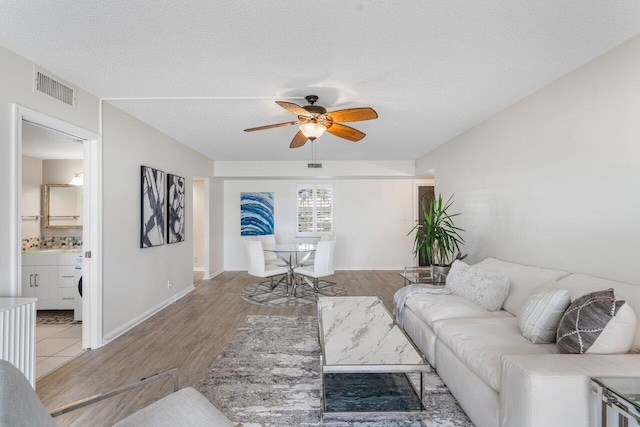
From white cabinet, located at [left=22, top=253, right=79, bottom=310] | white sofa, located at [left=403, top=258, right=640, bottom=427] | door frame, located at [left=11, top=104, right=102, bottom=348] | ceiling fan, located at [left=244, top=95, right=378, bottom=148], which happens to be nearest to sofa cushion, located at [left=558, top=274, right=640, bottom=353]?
white sofa, located at [left=403, top=258, right=640, bottom=427]

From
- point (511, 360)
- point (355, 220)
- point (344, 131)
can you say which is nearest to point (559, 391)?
point (511, 360)

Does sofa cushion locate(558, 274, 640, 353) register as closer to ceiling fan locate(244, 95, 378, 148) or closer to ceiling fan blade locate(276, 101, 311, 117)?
ceiling fan locate(244, 95, 378, 148)

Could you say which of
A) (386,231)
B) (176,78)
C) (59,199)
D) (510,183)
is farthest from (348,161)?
(59,199)

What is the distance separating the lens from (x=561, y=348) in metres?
1.76

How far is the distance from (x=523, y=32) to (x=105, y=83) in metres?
3.30

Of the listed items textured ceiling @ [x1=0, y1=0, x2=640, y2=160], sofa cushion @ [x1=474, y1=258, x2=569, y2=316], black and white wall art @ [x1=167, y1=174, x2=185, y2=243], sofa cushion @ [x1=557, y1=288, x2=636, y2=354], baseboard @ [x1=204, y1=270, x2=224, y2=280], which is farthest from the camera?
baseboard @ [x1=204, y1=270, x2=224, y2=280]

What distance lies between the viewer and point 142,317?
3.82m

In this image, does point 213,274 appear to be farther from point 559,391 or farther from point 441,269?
point 559,391

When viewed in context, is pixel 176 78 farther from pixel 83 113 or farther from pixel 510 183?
pixel 510 183

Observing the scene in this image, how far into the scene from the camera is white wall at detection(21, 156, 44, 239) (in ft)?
15.0

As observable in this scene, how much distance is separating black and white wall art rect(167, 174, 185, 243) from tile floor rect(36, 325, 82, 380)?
153 centimetres

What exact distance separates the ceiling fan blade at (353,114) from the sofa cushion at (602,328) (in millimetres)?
2009

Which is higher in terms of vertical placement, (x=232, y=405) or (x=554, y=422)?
(x=554, y=422)

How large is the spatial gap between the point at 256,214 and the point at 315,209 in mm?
1384
